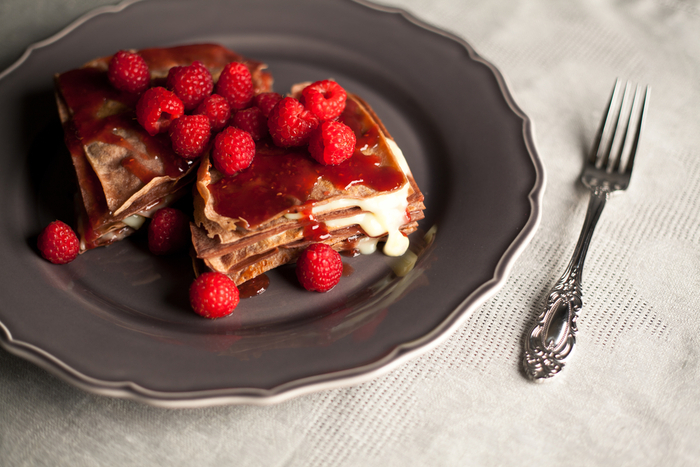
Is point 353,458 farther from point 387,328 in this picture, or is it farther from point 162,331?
point 162,331

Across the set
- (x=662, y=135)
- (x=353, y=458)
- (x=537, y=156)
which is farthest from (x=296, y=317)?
(x=662, y=135)

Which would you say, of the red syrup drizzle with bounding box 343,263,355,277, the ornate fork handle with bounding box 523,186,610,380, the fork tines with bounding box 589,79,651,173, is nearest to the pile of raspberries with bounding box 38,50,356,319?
the red syrup drizzle with bounding box 343,263,355,277

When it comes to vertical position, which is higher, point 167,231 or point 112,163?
point 112,163

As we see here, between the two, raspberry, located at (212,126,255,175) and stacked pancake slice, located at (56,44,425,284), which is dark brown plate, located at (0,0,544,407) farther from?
raspberry, located at (212,126,255,175)

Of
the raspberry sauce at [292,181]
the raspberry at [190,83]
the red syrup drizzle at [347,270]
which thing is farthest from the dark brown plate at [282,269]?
the raspberry at [190,83]

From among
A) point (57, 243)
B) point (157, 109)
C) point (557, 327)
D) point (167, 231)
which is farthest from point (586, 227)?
point (57, 243)

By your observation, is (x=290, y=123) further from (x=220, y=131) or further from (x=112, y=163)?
(x=112, y=163)

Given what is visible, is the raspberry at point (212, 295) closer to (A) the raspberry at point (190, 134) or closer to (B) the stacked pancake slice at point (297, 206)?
(B) the stacked pancake slice at point (297, 206)
